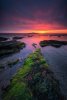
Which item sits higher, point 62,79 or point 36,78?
point 36,78

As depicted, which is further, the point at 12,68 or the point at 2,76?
the point at 12,68

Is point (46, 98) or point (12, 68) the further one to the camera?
point (12, 68)

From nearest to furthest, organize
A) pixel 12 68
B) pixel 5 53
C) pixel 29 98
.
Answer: pixel 29 98 → pixel 12 68 → pixel 5 53

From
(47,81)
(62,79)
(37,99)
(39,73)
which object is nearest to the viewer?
(37,99)

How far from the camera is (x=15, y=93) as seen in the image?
27.3 ft

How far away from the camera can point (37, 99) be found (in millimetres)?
8750

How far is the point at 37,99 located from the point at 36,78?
9.10ft

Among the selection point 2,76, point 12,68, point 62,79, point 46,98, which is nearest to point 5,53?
point 12,68

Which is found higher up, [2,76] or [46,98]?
[46,98]

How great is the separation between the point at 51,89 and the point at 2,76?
6577mm

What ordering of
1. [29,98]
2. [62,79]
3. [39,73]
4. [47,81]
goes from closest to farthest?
[29,98] → [47,81] → [39,73] → [62,79]

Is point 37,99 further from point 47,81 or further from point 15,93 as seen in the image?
point 47,81

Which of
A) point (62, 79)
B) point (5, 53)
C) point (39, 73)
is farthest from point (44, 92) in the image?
point (5, 53)

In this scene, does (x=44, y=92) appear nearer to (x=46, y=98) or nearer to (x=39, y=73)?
(x=46, y=98)
